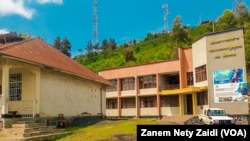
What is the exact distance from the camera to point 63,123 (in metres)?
20.5

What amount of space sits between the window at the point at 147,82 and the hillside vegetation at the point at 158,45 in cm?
961

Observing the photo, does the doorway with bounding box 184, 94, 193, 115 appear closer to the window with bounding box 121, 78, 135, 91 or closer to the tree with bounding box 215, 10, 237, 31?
the window with bounding box 121, 78, 135, 91

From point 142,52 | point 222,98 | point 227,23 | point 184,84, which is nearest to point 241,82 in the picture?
point 222,98

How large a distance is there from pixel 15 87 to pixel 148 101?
28.9 meters

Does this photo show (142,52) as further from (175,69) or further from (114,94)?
(175,69)

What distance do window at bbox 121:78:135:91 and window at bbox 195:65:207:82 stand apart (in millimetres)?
11681

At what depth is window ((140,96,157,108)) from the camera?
46594mm

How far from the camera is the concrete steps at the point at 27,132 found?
15313 millimetres

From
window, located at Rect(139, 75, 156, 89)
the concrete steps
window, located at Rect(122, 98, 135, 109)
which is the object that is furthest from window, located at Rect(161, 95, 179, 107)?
the concrete steps

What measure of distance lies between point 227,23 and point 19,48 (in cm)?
4931

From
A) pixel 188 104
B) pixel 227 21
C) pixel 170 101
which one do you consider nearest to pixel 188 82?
pixel 188 104

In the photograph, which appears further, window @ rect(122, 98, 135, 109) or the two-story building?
window @ rect(122, 98, 135, 109)

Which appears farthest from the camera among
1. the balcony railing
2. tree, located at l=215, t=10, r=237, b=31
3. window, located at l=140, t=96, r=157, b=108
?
tree, located at l=215, t=10, r=237, b=31

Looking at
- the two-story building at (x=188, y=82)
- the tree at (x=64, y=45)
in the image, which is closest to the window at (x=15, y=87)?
the two-story building at (x=188, y=82)
